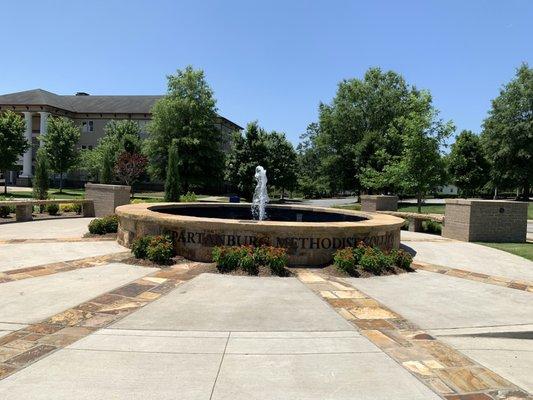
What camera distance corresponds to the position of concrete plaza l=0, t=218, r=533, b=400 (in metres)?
4.05

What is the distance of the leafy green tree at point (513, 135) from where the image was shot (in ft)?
161

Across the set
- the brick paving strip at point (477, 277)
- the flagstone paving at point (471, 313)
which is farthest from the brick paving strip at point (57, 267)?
the brick paving strip at point (477, 277)

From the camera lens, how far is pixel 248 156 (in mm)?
41750

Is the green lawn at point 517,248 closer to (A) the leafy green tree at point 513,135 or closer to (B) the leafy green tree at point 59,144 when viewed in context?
(A) the leafy green tree at point 513,135

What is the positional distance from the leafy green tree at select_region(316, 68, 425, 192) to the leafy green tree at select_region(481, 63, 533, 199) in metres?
11.9

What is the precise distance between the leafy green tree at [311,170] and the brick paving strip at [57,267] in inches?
1629

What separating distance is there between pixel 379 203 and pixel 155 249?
53.0ft

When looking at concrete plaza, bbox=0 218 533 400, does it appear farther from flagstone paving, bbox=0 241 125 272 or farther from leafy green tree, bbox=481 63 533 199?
leafy green tree, bbox=481 63 533 199

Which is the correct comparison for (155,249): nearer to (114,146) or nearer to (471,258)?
(471,258)

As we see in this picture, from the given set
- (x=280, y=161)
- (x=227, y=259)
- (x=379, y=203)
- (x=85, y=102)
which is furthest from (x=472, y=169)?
(x=85, y=102)

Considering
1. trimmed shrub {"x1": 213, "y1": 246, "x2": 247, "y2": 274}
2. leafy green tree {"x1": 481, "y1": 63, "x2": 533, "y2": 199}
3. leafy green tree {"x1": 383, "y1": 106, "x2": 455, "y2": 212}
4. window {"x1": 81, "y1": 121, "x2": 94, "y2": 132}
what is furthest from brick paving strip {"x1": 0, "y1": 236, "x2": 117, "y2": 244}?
window {"x1": 81, "y1": 121, "x2": 94, "y2": 132}

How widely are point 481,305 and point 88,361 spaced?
6.23 metres

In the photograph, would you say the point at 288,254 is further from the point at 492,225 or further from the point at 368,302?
the point at 492,225

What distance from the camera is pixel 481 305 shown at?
24.2ft
